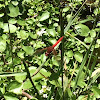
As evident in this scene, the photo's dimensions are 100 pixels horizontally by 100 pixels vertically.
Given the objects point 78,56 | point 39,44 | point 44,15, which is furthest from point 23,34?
point 78,56

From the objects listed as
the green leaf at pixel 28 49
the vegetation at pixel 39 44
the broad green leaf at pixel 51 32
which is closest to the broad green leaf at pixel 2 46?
the vegetation at pixel 39 44

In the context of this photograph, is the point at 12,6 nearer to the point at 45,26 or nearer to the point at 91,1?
the point at 45,26

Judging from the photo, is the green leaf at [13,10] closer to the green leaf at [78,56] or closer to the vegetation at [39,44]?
the vegetation at [39,44]

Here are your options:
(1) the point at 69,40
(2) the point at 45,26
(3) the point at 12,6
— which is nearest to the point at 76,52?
(1) the point at 69,40

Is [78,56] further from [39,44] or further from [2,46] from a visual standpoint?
[2,46]

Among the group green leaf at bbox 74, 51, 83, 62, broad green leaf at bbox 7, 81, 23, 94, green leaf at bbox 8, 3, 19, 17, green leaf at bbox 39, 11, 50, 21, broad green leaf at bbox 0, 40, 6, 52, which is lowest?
broad green leaf at bbox 7, 81, 23, 94

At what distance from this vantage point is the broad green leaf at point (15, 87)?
1.32 meters

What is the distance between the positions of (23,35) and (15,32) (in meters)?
0.10

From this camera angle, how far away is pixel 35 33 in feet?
6.04

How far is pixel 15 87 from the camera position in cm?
133

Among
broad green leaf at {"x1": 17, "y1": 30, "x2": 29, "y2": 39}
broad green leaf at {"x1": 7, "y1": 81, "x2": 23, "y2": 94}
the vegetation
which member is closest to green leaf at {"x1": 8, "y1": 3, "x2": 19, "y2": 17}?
the vegetation

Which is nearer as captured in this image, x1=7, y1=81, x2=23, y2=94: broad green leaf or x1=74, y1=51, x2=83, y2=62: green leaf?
x1=7, y1=81, x2=23, y2=94: broad green leaf

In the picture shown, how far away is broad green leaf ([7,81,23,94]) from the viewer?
1.32m

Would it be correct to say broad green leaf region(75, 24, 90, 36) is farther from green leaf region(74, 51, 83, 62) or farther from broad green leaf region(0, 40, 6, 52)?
broad green leaf region(0, 40, 6, 52)
